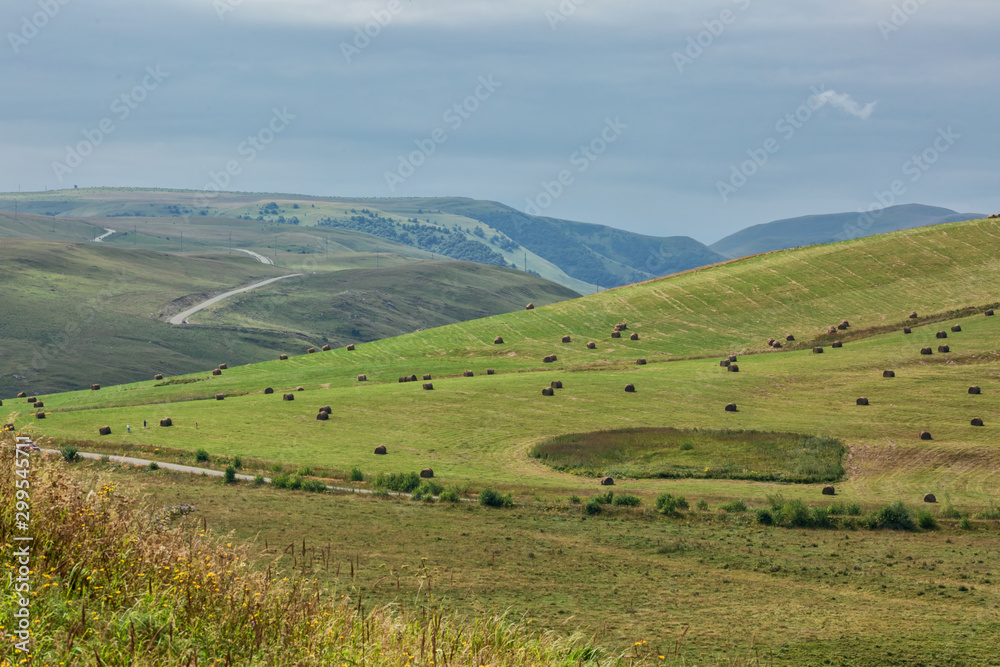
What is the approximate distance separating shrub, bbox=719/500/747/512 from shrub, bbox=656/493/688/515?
211cm

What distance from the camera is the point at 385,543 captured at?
35594 millimetres

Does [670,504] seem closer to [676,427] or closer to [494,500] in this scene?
[494,500]

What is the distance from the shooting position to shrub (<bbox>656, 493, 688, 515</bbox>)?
45781mm

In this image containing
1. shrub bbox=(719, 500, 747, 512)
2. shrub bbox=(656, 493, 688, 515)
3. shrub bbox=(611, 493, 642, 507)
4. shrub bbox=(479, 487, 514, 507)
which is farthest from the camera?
shrub bbox=(611, 493, 642, 507)

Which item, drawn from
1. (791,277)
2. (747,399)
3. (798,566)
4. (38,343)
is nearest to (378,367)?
(747,399)

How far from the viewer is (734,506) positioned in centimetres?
4672

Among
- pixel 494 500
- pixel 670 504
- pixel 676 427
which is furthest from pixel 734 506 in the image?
pixel 676 427

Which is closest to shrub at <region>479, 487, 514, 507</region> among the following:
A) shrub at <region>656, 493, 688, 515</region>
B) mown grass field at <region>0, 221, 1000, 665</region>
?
mown grass field at <region>0, 221, 1000, 665</region>

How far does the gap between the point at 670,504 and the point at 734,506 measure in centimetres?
376

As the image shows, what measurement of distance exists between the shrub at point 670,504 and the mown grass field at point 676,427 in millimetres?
845

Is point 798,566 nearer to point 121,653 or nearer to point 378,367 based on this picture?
point 121,653

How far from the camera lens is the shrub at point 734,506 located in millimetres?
46375

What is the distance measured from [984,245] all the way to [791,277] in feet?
92.5

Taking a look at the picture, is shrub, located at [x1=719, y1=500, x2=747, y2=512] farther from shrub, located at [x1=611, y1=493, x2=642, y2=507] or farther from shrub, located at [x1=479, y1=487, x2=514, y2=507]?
shrub, located at [x1=479, y1=487, x2=514, y2=507]
